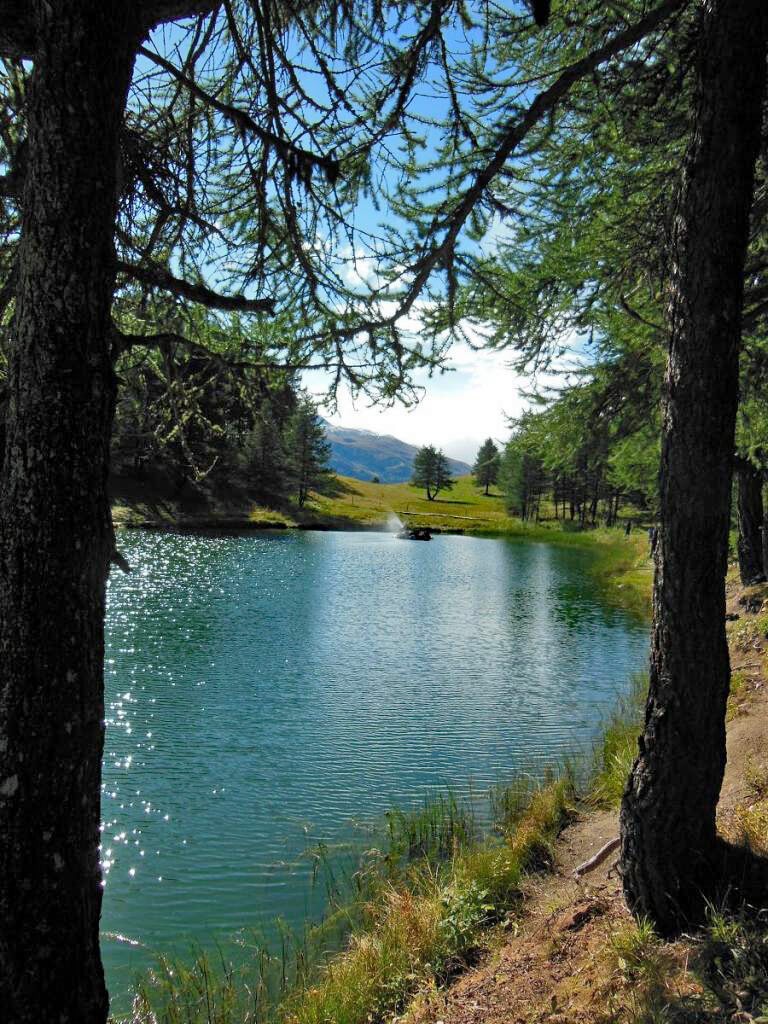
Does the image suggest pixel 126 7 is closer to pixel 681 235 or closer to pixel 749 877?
pixel 681 235

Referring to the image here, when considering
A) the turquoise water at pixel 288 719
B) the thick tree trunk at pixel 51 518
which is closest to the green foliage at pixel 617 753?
the turquoise water at pixel 288 719

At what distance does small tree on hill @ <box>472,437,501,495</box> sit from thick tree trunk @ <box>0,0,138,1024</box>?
121474 mm

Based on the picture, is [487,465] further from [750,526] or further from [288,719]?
[288,719]

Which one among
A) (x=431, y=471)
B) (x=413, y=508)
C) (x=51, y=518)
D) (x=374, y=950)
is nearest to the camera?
(x=51, y=518)

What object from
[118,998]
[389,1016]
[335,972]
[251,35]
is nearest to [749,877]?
[389,1016]

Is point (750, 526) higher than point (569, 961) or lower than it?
higher

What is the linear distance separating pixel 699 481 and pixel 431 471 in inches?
4328

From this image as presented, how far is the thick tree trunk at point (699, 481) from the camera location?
12.3 feet

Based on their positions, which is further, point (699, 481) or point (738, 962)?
point (699, 481)

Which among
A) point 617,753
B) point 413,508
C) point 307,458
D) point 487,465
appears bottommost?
point 617,753

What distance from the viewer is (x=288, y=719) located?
12180 mm

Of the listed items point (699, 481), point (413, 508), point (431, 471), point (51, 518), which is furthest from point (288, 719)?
point (431, 471)

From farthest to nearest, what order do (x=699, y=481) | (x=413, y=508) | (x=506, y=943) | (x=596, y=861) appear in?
(x=413, y=508) < (x=596, y=861) < (x=506, y=943) < (x=699, y=481)

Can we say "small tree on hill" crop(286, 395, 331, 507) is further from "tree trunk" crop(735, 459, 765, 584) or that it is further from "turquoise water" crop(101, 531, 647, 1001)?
"tree trunk" crop(735, 459, 765, 584)
